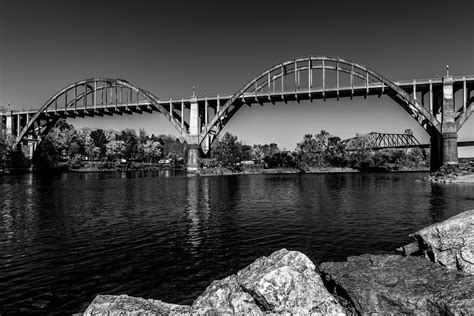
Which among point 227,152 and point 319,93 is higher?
point 319,93

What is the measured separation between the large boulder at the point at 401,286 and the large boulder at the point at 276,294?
90cm

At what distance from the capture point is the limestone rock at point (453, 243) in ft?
28.2

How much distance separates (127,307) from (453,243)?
915 cm

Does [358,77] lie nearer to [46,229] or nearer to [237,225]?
[237,225]

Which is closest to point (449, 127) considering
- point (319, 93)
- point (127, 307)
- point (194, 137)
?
point (319, 93)

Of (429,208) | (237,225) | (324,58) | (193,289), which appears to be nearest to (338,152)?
(324,58)

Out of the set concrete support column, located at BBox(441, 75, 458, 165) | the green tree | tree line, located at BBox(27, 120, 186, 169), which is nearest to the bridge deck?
concrete support column, located at BBox(441, 75, 458, 165)

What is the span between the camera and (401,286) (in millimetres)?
8164

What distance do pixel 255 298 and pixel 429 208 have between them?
30389 mm

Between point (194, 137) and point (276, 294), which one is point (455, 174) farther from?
point (276, 294)

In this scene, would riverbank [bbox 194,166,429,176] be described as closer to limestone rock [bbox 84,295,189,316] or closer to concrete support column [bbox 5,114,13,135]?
concrete support column [bbox 5,114,13,135]

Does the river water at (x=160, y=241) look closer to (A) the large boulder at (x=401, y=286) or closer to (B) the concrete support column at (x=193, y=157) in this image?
(A) the large boulder at (x=401, y=286)

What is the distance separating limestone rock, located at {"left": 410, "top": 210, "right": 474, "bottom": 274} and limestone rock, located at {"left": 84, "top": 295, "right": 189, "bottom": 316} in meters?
7.46

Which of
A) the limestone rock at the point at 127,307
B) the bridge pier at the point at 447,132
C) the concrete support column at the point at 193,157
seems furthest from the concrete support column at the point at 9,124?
the bridge pier at the point at 447,132
